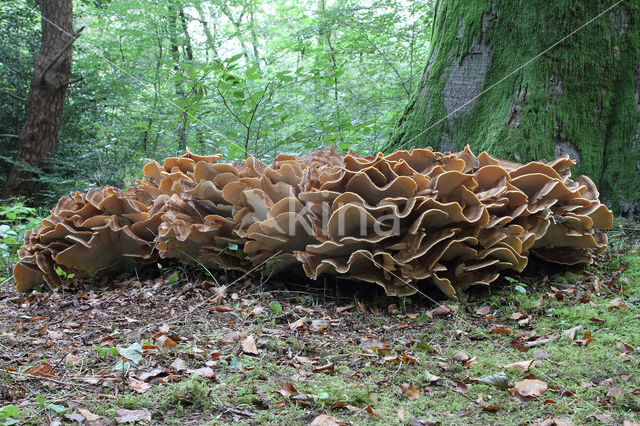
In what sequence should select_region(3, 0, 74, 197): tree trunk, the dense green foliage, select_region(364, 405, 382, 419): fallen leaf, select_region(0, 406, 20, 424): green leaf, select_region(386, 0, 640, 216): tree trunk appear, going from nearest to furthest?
select_region(0, 406, 20, 424): green leaf < select_region(364, 405, 382, 419): fallen leaf < select_region(386, 0, 640, 216): tree trunk < the dense green foliage < select_region(3, 0, 74, 197): tree trunk

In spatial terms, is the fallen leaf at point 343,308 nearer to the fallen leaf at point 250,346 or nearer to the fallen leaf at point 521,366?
the fallen leaf at point 250,346

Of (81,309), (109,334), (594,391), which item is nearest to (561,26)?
(594,391)

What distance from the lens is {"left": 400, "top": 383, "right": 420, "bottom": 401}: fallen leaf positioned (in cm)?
212

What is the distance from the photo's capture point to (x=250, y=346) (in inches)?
100

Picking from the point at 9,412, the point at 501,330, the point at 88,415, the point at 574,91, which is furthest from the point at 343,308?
the point at 574,91

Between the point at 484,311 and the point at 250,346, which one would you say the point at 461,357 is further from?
the point at 250,346

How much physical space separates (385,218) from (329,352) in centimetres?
106

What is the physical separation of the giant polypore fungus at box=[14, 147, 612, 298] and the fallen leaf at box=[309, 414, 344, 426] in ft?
4.74

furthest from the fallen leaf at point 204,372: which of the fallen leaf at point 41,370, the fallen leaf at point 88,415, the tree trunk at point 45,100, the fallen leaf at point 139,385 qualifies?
the tree trunk at point 45,100

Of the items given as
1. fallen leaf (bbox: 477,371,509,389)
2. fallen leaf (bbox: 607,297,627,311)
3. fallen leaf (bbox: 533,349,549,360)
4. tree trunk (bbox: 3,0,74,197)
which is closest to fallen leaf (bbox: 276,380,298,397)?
fallen leaf (bbox: 477,371,509,389)

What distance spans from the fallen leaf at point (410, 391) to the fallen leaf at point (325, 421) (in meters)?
0.47

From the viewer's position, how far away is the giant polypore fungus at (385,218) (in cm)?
320

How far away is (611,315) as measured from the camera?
111 inches

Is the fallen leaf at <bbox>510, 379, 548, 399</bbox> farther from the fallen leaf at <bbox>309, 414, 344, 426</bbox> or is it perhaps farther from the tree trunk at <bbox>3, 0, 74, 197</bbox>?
the tree trunk at <bbox>3, 0, 74, 197</bbox>
